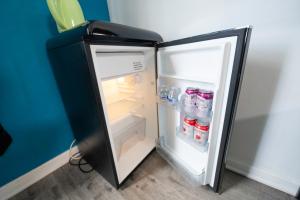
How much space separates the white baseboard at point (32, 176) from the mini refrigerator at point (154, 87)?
0.44m

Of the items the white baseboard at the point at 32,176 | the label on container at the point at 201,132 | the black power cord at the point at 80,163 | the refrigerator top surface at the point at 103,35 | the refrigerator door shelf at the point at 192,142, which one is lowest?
the black power cord at the point at 80,163

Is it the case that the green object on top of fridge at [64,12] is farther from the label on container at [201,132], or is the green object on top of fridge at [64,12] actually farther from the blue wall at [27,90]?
the label on container at [201,132]

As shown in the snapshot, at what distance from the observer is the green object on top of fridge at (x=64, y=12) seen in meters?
0.95

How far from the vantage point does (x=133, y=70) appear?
1.04 m

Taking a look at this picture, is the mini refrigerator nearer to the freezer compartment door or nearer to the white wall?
the freezer compartment door

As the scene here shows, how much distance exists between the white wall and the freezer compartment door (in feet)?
1.06

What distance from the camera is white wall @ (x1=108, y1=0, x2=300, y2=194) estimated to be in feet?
2.53

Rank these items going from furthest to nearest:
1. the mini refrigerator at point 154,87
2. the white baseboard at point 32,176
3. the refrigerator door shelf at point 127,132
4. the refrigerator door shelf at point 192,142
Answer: the refrigerator door shelf at point 127,132, the white baseboard at point 32,176, the refrigerator door shelf at point 192,142, the mini refrigerator at point 154,87

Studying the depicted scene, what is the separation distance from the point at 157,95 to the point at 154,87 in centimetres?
9

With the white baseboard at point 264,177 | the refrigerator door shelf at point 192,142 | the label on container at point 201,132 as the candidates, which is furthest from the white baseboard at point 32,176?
the white baseboard at point 264,177

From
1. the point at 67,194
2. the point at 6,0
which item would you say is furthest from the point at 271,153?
the point at 6,0

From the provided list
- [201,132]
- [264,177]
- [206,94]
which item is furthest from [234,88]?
[264,177]

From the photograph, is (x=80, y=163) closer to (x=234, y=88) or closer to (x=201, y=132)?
(x=201, y=132)

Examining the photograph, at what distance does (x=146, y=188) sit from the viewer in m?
1.07
